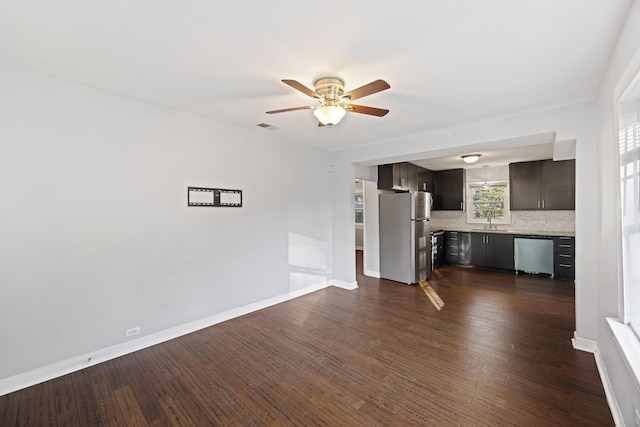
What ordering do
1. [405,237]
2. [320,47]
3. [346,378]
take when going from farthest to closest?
1. [405,237]
2. [346,378]
3. [320,47]

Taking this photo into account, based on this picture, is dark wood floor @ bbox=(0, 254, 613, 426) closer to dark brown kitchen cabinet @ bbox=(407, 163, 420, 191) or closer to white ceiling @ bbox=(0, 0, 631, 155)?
white ceiling @ bbox=(0, 0, 631, 155)

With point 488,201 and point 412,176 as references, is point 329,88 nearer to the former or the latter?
point 412,176

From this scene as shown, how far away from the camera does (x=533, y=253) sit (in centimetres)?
573

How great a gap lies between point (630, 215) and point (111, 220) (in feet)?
13.4

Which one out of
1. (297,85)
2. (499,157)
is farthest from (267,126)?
(499,157)

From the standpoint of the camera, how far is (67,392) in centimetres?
222

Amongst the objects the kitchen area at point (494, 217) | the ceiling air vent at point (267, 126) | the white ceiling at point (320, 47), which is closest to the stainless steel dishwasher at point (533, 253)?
the kitchen area at point (494, 217)

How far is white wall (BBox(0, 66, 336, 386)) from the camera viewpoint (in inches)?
89.4

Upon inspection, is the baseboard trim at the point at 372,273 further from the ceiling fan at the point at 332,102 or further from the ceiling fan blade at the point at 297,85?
the ceiling fan blade at the point at 297,85

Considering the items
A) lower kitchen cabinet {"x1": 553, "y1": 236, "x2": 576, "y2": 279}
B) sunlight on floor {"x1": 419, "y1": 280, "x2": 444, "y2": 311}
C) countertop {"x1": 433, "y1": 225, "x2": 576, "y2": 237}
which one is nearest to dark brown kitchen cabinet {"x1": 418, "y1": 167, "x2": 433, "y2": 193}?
countertop {"x1": 433, "y1": 225, "x2": 576, "y2": 237}

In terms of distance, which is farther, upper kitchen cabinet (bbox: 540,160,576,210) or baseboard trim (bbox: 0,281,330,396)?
upper kitchen cabinet (bbox: 540,160,576,210)

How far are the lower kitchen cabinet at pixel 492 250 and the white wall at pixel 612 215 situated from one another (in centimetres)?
361

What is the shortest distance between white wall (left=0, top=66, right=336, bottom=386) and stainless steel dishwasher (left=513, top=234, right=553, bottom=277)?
5.26m

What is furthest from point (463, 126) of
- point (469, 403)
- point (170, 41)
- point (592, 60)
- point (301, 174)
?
point (170, 41)
